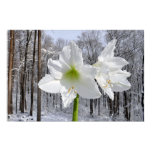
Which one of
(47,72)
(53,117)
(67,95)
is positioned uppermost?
(47,72)

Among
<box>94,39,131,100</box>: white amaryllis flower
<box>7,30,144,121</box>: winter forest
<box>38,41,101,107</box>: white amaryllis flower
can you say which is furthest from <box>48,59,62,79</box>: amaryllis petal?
<box>7,30,144,121</box>: winter forest

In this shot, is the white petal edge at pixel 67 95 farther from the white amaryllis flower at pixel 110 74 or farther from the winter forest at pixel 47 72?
the winter forest at pixel 47 72

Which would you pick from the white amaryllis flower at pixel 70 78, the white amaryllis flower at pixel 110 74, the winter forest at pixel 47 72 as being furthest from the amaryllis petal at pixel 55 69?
the winter forest at pixel 47 72

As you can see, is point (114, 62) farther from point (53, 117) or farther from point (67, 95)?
point (53, 117)

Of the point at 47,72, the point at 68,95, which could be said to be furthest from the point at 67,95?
the point at 47,72
